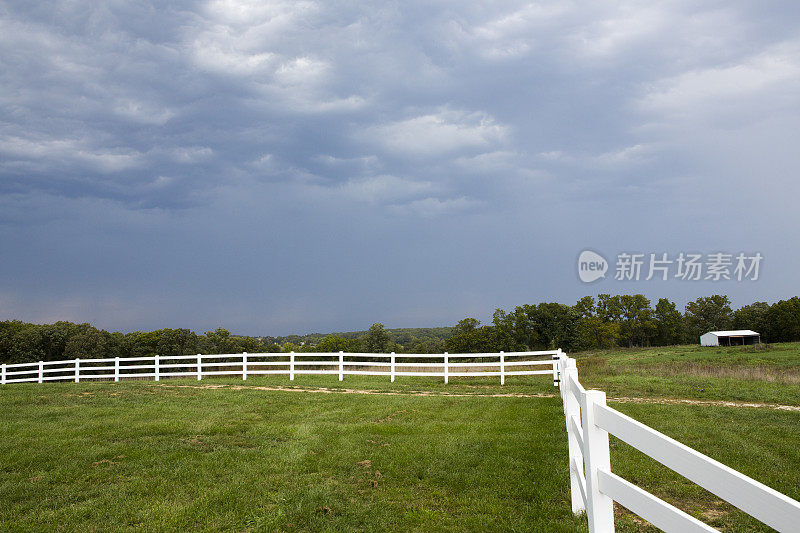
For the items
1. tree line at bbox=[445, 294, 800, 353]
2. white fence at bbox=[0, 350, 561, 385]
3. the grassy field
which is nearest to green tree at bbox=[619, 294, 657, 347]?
tree line at bbox=[445, 294, 800, 353]

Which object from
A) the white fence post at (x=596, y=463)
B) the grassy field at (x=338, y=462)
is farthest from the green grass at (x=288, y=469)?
the white fence post at (x=596, y=463)

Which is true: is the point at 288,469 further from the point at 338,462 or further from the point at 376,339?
the point at 376,339

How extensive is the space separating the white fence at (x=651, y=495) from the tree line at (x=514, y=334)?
5851cm

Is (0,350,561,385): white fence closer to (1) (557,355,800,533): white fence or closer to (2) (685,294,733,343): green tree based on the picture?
(1) (557,355,800,533): white fence

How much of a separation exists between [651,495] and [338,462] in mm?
5371

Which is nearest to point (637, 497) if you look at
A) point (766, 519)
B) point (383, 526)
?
point (766, 519)

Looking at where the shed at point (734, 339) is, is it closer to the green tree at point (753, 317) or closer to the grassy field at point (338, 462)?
the green tree at point (753, 317)

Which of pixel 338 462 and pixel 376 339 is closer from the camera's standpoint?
pixel 338 462

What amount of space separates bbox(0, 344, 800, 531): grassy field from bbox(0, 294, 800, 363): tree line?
1965 inches

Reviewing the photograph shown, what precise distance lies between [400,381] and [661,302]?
84.4 metres

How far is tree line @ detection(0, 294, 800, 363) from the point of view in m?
58.0

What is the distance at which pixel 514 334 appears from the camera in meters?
74.1

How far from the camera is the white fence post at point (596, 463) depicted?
3264 mm

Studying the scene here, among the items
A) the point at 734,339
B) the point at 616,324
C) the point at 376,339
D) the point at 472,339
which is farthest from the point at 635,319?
the point at 376,339
